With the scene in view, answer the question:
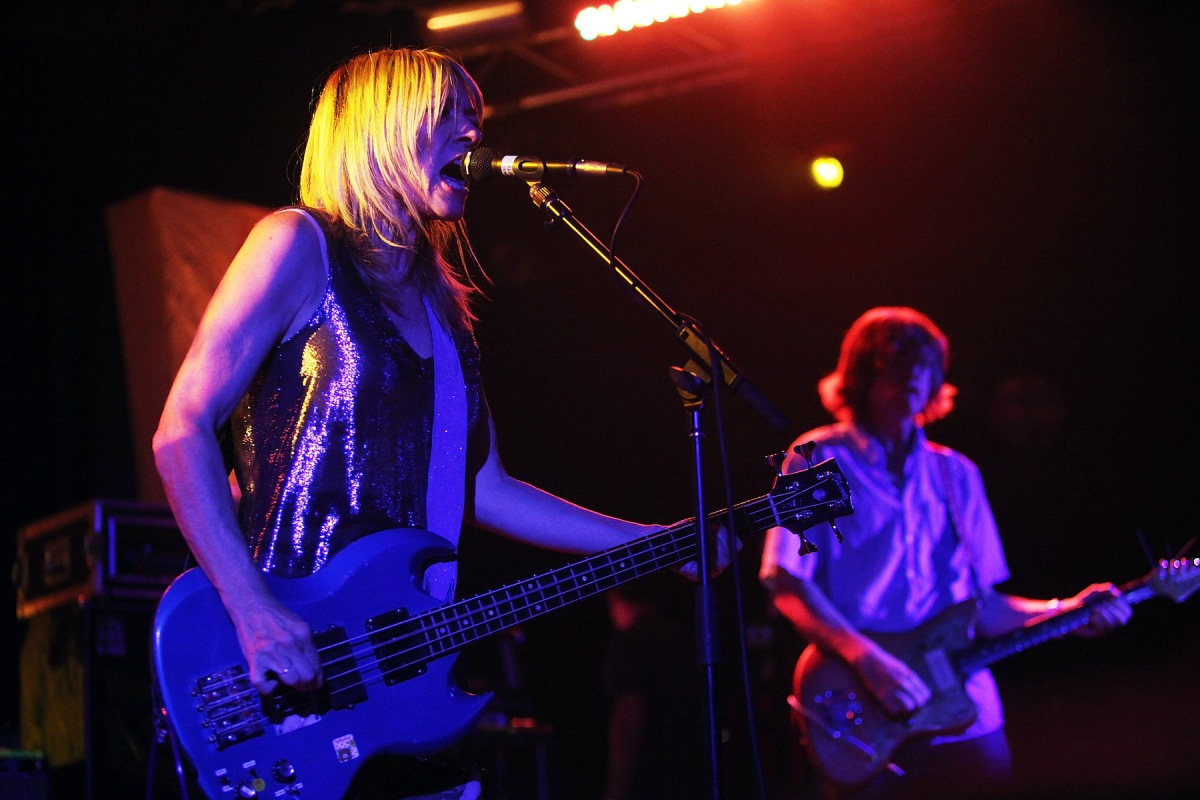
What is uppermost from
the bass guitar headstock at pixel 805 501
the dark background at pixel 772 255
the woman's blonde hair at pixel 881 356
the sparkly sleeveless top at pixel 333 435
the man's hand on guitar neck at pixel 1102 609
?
the dark background at pixel 772 255

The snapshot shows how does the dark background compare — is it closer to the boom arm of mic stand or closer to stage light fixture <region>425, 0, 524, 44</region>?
stage light fixture <region>425, 0, 524, 44</region>

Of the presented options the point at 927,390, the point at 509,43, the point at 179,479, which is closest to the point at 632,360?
the point at 509,43

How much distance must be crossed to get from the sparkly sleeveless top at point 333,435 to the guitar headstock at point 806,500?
849mm

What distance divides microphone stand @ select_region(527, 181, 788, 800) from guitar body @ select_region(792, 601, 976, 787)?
2125mm

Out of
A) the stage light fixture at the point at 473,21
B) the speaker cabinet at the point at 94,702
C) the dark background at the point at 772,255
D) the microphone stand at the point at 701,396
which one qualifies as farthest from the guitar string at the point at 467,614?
the stage light fixture at the point at 473,21

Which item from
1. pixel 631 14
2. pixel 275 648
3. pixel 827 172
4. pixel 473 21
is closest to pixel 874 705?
pixel 275 648

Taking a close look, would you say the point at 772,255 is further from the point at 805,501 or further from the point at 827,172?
the point at 805,501

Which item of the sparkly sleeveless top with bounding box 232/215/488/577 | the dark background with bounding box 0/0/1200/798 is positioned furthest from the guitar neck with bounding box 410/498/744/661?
the dark background with bounding box 0/0/1200/798

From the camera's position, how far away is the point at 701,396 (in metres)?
2.49

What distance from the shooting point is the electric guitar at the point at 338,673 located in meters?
2.07

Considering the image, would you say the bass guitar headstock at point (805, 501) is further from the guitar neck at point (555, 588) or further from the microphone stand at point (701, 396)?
the microphone stand at point (701, 396)

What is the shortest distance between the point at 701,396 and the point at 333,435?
2.58 feet

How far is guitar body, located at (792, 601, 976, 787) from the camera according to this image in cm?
430

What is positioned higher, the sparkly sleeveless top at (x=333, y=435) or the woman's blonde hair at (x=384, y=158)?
the woman's blonde hair at (x=384, y=158)
